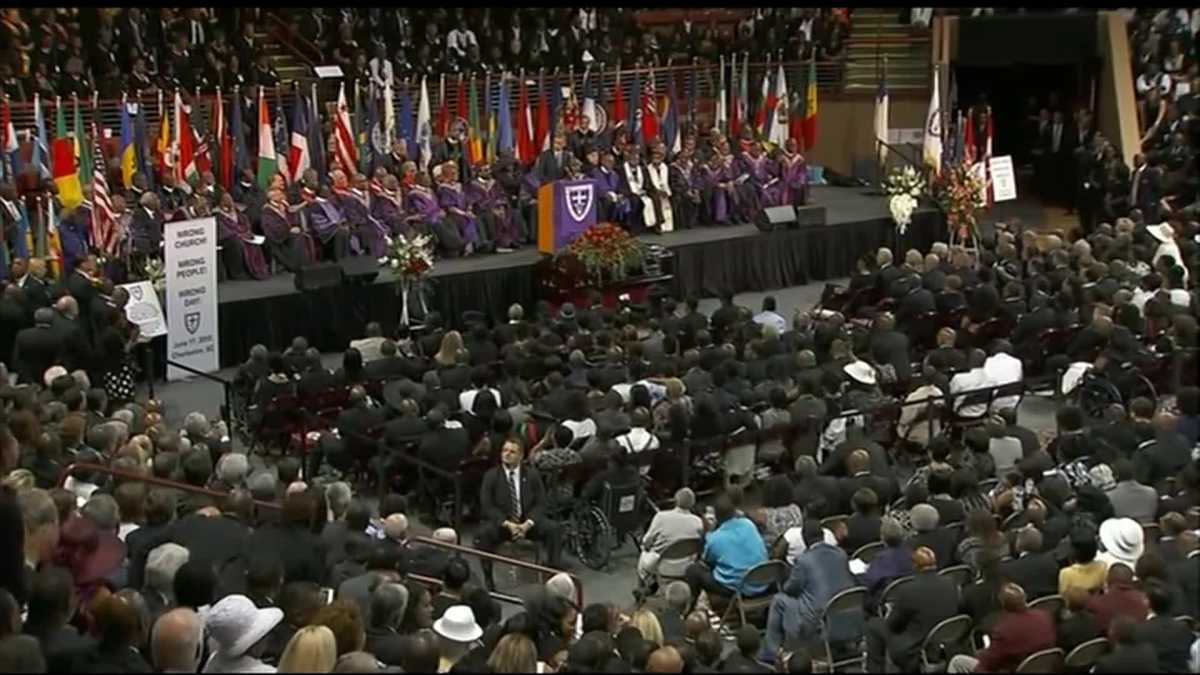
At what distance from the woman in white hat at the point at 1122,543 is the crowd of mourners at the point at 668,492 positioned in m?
0.01

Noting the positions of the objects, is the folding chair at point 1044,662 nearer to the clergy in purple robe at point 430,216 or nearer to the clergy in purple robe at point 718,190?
the clergy in purple robe at point 430,216

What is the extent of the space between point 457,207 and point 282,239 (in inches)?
104

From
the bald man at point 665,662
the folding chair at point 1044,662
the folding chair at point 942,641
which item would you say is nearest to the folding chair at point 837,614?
the folding chair at point 942,641

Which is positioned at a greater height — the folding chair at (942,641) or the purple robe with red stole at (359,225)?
the purple robe with red stole at (359,225)

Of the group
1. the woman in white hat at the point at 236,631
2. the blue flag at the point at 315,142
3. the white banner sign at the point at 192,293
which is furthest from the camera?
Answer: the blue flag at the point at 315,142

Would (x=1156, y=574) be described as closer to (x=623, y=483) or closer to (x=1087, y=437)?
(x=1087, y=437)

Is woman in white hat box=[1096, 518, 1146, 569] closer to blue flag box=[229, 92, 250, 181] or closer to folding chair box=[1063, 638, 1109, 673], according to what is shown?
folding chair box=[1063, 638, 1109, 673]

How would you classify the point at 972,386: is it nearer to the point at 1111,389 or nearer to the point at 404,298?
the point at 1111,389

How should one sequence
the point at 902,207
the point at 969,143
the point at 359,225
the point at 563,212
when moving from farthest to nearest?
the point at 969,143
the point at 902,207
the point at 563,212
the point at 359,225

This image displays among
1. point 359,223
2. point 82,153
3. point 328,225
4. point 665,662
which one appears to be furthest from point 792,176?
point 665,662

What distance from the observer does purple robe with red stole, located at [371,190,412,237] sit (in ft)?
69.5

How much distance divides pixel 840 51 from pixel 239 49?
438 inches

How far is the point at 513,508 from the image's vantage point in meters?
12.2

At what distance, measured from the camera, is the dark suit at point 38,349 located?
15336 millimetres
